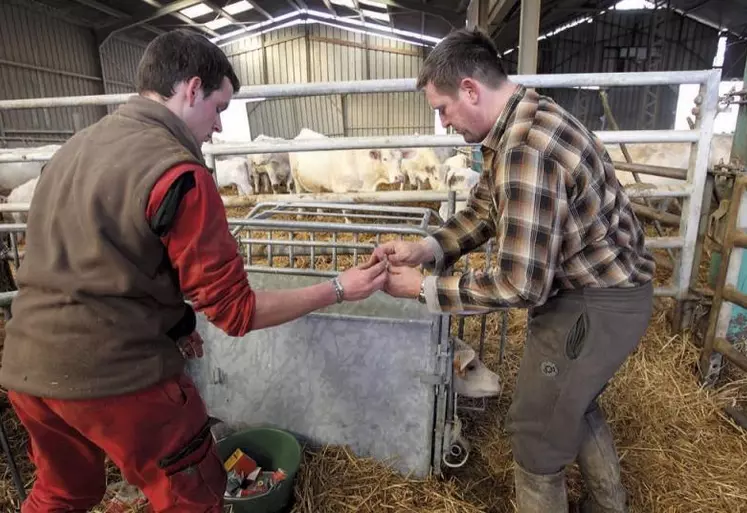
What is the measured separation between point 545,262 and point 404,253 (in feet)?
2.08

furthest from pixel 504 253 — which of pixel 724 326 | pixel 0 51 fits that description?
pixel 0 51

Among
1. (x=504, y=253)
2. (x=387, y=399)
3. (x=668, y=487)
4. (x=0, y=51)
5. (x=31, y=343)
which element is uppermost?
(x=0, y=51)

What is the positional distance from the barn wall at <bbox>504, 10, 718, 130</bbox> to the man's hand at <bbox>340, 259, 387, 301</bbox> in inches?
740

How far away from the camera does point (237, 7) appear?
1812 centimetres

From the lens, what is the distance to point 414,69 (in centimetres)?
2138

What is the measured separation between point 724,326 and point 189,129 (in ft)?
9.73

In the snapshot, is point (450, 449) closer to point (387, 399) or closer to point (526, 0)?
point (387, 399)

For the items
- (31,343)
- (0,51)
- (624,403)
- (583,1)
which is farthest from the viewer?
(583,1)

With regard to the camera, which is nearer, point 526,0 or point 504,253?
point 504,253

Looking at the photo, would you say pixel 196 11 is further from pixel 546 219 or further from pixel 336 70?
pixel 546 219

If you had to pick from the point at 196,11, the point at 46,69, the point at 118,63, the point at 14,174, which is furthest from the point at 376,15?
the point at 14,174

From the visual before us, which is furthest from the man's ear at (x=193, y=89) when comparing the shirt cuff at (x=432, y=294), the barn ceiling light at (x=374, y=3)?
the barn ceiling light at (x=374, y=3)

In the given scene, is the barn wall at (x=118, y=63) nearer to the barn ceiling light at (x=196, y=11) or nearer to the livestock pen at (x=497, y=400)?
the barn ceiling light at (x=196, y=11)

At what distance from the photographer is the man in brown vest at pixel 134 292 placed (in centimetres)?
119
